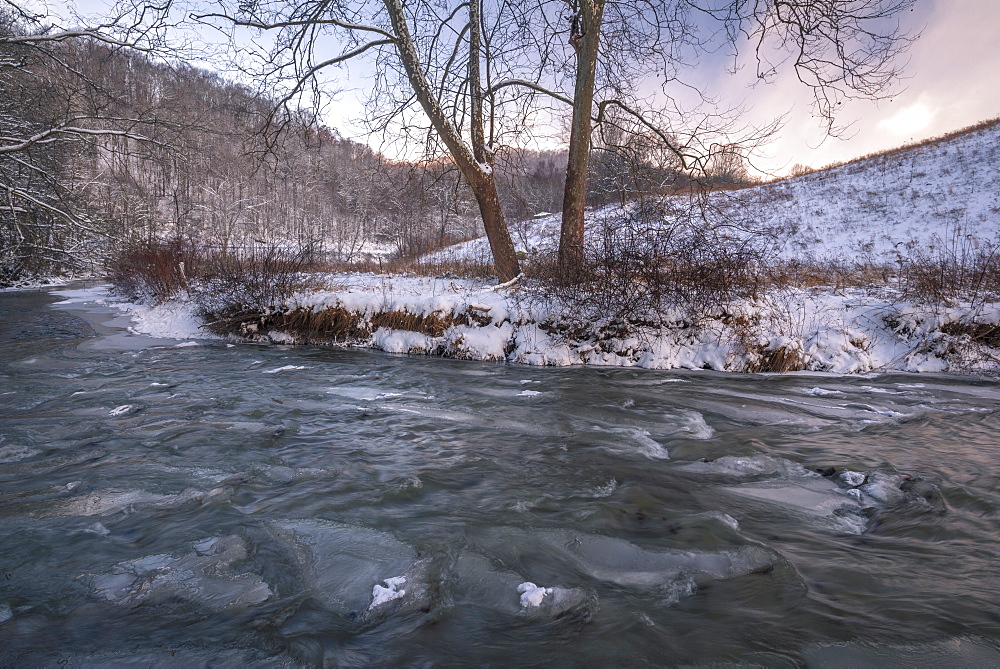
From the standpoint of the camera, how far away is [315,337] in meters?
8.52

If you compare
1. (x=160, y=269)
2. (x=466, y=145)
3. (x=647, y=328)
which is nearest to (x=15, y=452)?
(x=647, y=328)

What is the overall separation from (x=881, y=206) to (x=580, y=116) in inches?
626

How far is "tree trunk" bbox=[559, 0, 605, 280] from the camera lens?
8.30m

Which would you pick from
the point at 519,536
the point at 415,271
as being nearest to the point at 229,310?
the point at 415,271

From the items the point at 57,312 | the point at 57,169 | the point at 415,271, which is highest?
the point at 57,169

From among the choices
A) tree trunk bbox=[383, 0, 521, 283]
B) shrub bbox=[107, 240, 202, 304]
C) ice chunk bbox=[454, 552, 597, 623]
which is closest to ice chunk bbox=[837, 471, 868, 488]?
ice chunk bbox=[454, 552, 597, 623]

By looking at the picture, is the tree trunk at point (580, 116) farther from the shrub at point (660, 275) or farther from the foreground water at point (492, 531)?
the foreground water at point (492, 531)

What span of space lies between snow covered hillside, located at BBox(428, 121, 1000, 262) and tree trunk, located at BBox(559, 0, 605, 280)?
3.17 m

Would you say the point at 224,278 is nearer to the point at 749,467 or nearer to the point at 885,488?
the point at 749,467

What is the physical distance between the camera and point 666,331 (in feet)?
23.7

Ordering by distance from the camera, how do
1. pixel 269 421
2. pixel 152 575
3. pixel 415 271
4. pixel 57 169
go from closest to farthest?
pixel 152 575
pixel 269 421
pixel 415 271
pixel 57 169

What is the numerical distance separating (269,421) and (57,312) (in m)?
10.8

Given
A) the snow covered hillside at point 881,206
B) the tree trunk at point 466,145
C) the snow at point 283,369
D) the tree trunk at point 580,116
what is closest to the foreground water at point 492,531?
the snow at point 283,369

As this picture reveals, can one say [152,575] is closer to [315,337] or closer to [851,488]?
[851,488]
